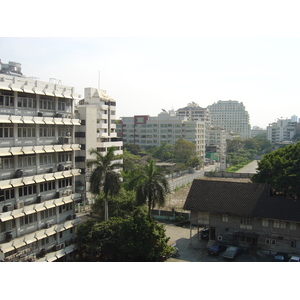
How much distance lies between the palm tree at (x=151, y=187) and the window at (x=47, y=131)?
4138 millimetres

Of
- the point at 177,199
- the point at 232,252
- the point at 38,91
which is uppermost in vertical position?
the point at 38,91

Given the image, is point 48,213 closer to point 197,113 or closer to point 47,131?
point 47,131

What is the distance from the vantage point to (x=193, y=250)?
16.4 m

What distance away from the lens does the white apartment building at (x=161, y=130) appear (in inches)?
2016

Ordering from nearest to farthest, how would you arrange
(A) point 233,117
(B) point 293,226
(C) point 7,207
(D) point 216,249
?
(C) point 7,207 → (B) point 293,226 → (D) point 216,249 → (A) point 233,117

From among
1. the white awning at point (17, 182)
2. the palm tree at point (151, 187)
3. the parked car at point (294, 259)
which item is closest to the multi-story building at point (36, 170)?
the white awning at point (17, 182)

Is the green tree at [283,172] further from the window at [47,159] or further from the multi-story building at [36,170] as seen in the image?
the window at [47,159]

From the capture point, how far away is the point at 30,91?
12484 mm

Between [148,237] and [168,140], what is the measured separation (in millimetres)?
39761

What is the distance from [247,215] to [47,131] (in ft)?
33.0

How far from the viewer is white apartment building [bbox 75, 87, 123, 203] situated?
984 inches

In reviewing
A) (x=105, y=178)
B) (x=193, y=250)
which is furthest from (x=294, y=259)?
(x=105, y=178)

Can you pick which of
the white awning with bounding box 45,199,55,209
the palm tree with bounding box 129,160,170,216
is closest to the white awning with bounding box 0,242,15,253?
the white awning with bounding box 45,199,55,209

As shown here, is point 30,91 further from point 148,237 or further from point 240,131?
point 240,131
